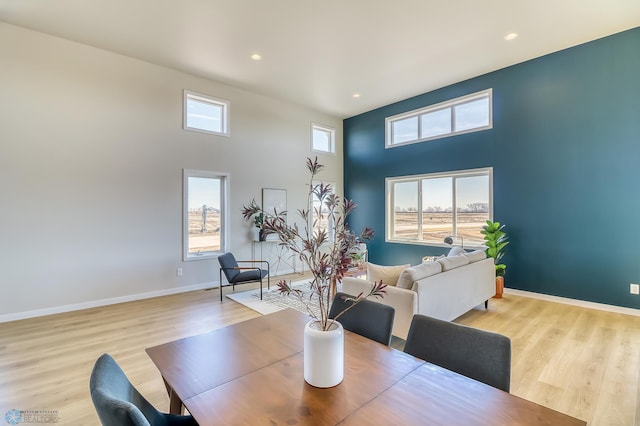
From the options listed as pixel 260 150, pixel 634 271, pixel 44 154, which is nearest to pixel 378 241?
pixel 260 150

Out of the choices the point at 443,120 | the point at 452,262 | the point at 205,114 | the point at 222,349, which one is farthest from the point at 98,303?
the point at 443,120

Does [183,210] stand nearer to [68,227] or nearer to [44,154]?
[68,227]

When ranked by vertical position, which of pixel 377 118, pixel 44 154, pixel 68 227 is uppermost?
pixel 377 118

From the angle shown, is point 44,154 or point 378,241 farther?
point 378,241

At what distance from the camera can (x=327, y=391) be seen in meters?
1.11

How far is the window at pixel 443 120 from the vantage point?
5535 millimetres

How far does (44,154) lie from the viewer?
4051 millimetres

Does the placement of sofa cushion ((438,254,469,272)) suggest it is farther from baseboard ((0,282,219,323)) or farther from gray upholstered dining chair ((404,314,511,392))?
baseboard ((0,282,219,323))

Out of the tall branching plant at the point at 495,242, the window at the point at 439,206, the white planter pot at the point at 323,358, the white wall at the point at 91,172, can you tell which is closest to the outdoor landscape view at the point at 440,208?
the window at the point at 439,206

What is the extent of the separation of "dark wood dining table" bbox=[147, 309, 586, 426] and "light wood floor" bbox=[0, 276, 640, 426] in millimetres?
1290

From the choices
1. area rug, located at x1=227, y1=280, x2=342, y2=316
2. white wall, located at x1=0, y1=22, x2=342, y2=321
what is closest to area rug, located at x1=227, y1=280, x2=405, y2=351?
area rug, located at x1=227, y1=280, x2=342, y2=316

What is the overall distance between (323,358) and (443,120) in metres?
6.11

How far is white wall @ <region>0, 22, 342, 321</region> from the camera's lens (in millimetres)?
3881

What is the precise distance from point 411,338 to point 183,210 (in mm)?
4782
